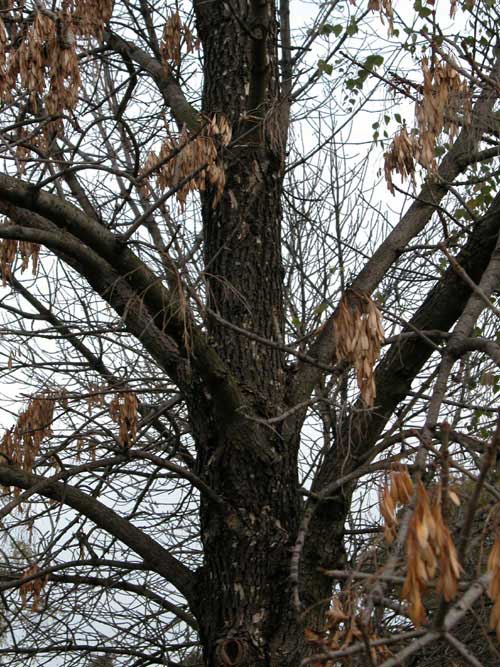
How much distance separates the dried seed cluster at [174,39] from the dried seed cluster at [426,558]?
3.91 metres

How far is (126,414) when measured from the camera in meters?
4.21

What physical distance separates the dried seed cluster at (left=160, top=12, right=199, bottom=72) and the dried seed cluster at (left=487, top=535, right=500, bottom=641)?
3909mm

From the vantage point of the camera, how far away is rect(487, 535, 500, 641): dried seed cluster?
6.27 feet

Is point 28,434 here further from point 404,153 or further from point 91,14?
point 404,153

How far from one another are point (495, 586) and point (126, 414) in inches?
99.3

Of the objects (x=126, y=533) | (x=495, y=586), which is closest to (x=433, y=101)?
(x=495, y=586)

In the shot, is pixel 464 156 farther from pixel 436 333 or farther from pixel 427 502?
pixel 427 502

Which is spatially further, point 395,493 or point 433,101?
point 433,101

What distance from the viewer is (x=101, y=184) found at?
747 cm

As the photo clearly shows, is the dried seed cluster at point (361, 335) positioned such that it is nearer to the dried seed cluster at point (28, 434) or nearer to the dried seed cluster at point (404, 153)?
the dried seed cluster at point (404, 153)

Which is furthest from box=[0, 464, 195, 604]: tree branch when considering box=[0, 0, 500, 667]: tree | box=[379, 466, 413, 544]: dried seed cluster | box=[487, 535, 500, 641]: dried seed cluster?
box=[487, 535, 500, 641]: dried seed cluster

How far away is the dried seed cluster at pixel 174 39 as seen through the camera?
5133 mm

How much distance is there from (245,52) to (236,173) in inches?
32.0

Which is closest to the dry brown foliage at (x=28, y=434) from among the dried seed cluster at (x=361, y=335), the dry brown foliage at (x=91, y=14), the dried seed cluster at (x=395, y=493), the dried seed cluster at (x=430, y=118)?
the dry brown foliage at (x=91, y=14)
